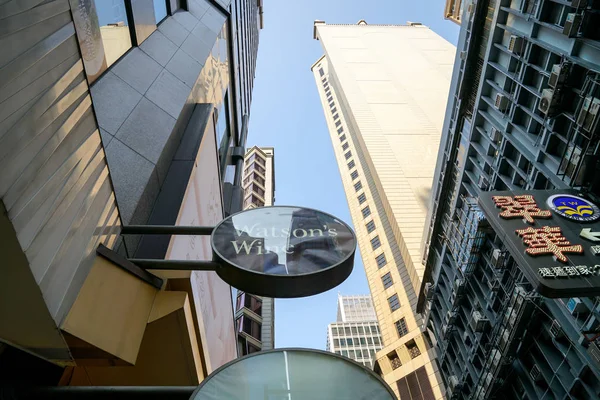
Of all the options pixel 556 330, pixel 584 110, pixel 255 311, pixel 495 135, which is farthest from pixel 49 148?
pixel 255 311

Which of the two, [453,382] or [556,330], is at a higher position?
[556,330]

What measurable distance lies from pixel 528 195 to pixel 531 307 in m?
6.34

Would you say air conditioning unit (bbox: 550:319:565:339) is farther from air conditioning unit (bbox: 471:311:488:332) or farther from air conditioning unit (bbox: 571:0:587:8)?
air conditioning unit (bbox: 571:0:587:8)

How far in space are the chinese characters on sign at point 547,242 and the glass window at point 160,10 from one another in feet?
44.2

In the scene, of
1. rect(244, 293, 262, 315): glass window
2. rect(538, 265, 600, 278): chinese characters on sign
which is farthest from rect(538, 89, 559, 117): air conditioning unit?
rect(244, 293, 262, 315): glass window

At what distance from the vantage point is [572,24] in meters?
15.3

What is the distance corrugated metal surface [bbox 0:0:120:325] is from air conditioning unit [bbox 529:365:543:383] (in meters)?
Result: 21.6

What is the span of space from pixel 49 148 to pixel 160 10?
11288mm

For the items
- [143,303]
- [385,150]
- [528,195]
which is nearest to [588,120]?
[528,195]

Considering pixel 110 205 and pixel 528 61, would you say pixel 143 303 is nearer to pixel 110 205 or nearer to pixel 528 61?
pixel 110 205

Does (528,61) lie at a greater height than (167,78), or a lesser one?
lesser

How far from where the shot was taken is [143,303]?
17.9 ft

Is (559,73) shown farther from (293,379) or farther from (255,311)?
(255,311)

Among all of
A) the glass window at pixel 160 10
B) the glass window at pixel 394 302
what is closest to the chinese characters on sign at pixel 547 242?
the glass window at pixel 160 10
